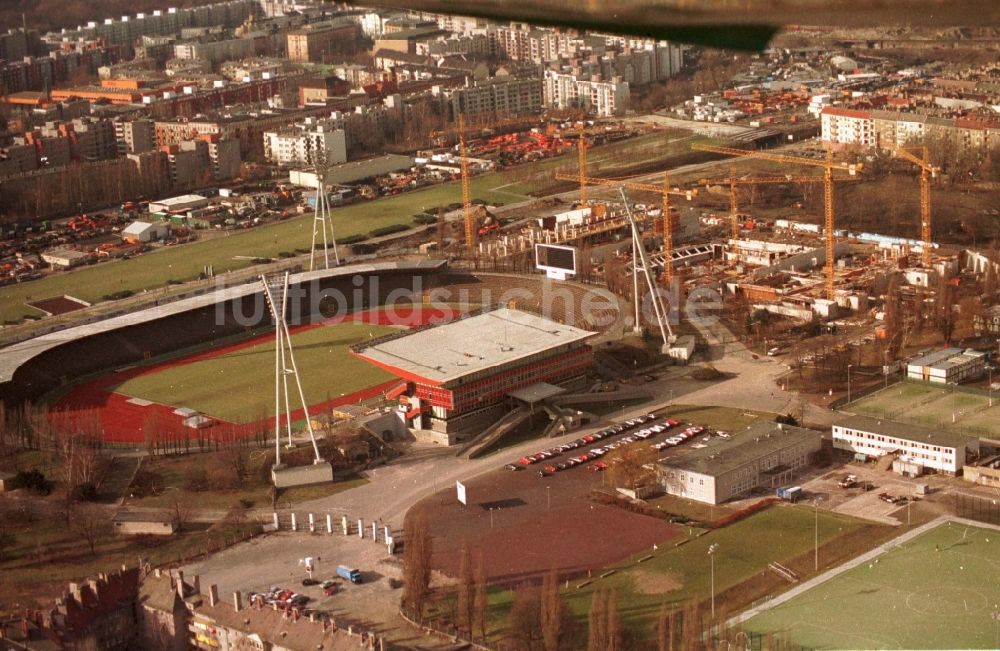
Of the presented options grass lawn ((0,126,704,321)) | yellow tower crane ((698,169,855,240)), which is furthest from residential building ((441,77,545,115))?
yellow tower crane ((698,169,855,240))

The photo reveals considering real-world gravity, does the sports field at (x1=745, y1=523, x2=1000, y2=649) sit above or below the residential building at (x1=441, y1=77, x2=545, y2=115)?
below

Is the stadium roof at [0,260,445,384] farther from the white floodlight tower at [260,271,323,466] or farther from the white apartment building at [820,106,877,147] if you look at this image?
the white apartment building at [820,106,877,147]

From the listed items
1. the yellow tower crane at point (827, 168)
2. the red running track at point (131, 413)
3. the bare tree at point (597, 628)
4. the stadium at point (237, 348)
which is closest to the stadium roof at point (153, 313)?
the stadium at point (237, 348)

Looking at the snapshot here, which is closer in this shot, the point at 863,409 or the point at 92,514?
the point at 92,514

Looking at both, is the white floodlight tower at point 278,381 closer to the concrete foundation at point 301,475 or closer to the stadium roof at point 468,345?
the concrete foundation at point 301,475

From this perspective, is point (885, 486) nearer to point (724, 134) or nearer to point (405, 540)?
point (405, 540)

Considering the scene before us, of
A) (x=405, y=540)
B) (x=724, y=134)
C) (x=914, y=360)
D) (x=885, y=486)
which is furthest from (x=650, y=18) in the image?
(x=724, y=134)
